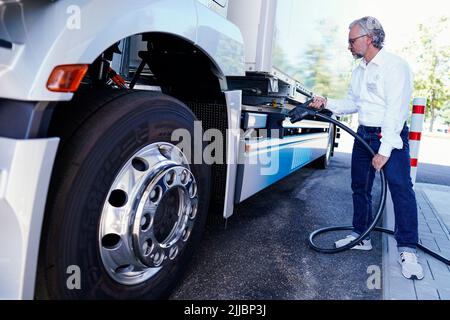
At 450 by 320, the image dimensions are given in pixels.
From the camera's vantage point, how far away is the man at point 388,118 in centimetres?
253

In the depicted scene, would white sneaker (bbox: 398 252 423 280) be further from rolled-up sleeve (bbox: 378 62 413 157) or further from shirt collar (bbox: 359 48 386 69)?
shirt collar (bbox: 359 48 386 69)

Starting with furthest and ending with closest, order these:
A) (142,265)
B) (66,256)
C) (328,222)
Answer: (328,222) < (142,265) < (66,256)

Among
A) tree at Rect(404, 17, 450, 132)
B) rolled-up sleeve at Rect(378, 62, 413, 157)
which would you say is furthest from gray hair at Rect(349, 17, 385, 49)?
tree at Rect(404, 17, 450, 132)

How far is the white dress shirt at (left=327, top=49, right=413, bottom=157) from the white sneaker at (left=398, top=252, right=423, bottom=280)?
2.40 feet

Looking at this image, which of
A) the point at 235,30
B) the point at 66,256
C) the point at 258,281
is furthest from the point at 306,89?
the point at 66,256

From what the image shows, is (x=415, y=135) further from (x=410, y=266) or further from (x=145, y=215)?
(x=145, y=215)

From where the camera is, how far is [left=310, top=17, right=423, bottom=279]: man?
2.53 m

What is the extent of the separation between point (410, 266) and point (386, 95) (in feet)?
3.92

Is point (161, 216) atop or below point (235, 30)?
below

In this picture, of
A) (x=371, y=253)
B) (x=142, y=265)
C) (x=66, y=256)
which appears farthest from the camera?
(x=371, y=253)
